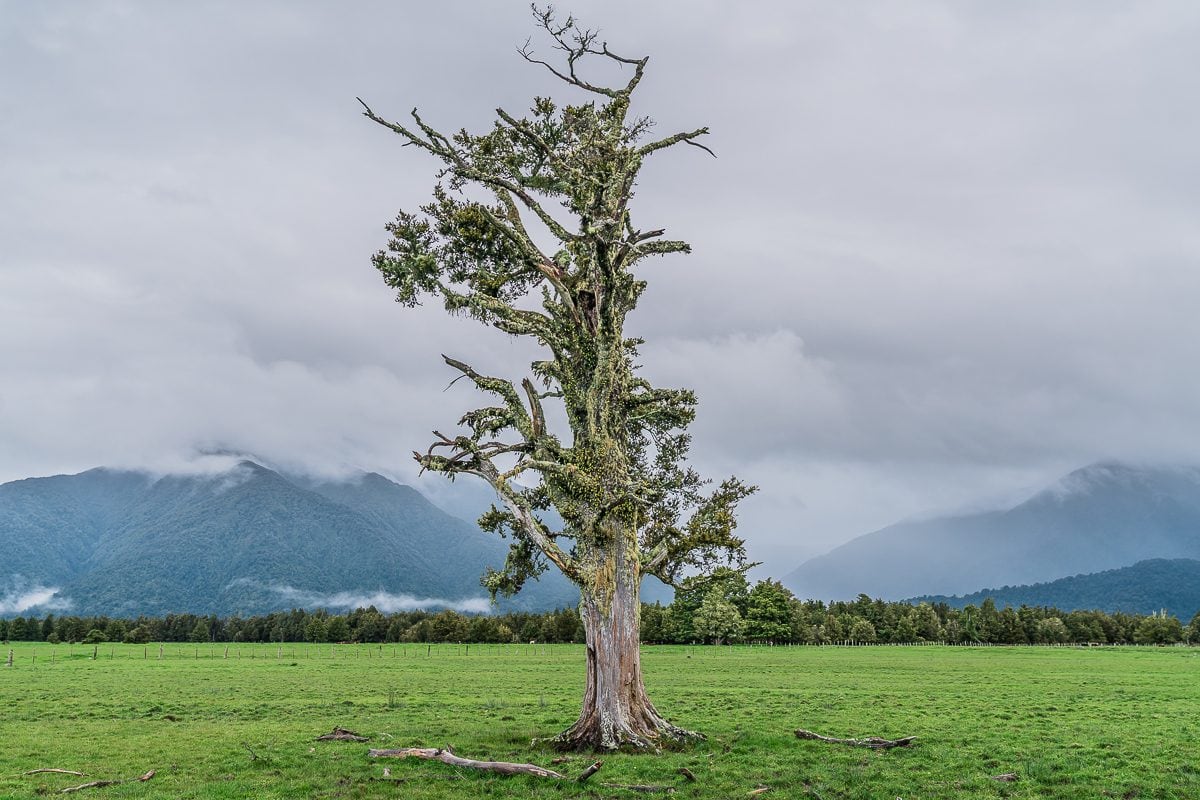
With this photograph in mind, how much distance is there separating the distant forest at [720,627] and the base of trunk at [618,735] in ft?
338

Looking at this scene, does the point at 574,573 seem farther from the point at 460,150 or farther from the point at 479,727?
the point at 460,150

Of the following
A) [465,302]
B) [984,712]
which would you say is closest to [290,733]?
[465,302]

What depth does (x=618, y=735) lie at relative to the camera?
2194 centimetres

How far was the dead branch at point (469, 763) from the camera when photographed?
62.0 ft

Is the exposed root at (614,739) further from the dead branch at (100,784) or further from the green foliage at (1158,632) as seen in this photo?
the green foliage at (1158,632)

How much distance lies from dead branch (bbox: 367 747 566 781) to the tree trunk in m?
2.69

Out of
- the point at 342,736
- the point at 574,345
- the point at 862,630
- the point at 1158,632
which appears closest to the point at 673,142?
the point at 574,345

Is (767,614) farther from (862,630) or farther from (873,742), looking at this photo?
(873,742)

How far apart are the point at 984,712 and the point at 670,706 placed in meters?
13.0

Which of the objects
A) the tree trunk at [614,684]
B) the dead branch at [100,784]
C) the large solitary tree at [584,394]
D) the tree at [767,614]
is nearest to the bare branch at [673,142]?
the large solitary tree at [584,394]

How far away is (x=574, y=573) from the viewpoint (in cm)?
2291

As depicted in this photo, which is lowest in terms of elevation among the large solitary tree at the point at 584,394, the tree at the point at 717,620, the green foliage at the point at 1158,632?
the green foliage at the point at 1158,632

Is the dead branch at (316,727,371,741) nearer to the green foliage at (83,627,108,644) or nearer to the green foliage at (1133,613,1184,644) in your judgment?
the green foliage at (83,627,108,644)

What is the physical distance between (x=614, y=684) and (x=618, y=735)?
4.29ft
